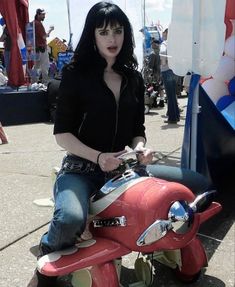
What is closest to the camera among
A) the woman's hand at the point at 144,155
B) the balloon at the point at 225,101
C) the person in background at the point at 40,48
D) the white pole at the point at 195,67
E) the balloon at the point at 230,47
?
the woman's hand at the point at 144,155

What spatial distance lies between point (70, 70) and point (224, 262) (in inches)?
59.0

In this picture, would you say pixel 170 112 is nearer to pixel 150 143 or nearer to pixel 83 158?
pixel 150 143

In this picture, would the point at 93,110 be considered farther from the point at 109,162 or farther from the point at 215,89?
the point at 215,89

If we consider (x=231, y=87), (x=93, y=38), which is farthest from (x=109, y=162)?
(x=231, y=87)

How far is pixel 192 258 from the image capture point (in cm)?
239

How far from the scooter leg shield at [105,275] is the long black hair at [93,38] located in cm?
102

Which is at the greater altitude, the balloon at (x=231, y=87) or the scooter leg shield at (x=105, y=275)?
the balloon at (x=231, y=87)

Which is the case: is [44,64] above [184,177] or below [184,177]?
below

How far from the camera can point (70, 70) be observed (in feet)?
7.68

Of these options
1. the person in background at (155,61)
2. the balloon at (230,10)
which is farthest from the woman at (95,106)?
the person in background at (155,61)

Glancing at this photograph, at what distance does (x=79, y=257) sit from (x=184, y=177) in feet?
2.54

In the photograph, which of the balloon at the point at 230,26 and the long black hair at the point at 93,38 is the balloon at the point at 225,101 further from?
the long black hair at the point at 93,38

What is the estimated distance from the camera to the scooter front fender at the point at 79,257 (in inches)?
77.2

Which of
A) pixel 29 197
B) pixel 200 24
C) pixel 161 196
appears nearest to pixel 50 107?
pixel 29 197
